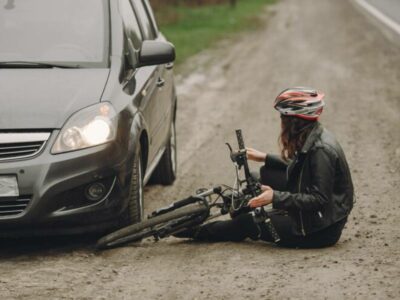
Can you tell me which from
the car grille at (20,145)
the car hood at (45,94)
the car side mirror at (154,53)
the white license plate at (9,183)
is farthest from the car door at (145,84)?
the white license plate at (9,183)

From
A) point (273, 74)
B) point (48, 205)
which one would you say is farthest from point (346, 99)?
point (48, 205)

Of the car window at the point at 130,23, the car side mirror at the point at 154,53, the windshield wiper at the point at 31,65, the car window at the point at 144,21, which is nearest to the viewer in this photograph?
the windshield wiper at the point at 31,65

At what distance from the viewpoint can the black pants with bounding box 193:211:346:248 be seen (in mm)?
7043

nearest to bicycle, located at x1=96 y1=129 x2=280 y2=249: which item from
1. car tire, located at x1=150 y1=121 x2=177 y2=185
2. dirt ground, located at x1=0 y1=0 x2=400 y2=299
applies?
dirt ground, located at x1=0 y1=0 x2=400 y2=299

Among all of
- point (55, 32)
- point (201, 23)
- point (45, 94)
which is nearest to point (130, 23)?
point (55, 32)

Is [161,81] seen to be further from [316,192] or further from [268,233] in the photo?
[316,192]

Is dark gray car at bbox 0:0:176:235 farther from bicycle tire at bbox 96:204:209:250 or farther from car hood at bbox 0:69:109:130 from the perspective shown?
bicycle tire at bbox 96:204:209:250

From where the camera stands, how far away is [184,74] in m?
17.3

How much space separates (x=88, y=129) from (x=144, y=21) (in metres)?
2.60

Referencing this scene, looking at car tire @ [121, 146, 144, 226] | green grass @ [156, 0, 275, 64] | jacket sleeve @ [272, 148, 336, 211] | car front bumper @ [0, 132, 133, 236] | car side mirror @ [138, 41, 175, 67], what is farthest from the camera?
green grass @ [156, 0, 275, 64]

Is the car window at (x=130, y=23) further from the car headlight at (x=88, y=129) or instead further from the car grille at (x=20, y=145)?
the car grille at (x=20, y=145)

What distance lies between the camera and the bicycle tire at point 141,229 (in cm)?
706

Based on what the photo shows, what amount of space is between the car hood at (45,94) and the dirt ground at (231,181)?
905mm

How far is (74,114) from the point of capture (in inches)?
269
